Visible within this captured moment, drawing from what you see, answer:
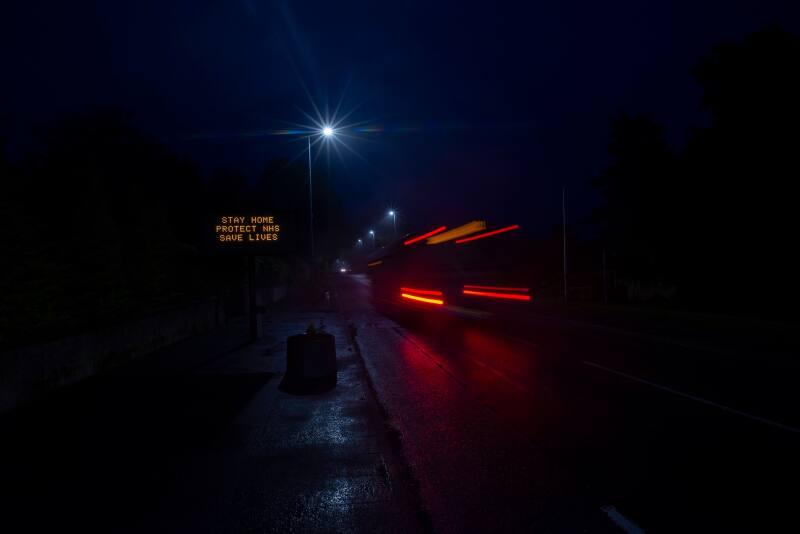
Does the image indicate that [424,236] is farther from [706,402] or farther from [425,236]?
[706,402]

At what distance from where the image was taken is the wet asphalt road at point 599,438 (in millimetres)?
4680

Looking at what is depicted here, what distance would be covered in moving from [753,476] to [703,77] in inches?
1083

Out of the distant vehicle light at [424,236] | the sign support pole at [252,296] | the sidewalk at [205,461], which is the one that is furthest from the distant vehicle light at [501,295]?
the sidewalk at [205,461]

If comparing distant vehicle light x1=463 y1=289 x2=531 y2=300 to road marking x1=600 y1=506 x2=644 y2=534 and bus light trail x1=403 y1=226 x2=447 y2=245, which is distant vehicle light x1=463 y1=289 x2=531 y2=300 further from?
road marking x1=600 y1=506 x2=644 y2=534

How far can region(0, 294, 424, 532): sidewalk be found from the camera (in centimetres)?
474

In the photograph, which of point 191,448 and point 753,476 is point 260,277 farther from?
point 753,476


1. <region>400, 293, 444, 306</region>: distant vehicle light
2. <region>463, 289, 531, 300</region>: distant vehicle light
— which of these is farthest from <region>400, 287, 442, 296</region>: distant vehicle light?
<region>463, 289, 531, 300</region>: distant vehicle light

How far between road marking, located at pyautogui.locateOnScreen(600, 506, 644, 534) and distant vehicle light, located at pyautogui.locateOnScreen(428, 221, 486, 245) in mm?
23635

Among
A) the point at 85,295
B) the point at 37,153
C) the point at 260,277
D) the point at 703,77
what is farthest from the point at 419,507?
the point at 37,153

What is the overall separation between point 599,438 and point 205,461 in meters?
5.06

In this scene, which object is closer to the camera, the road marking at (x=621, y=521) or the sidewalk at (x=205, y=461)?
the road marking at (x=621, y=521)

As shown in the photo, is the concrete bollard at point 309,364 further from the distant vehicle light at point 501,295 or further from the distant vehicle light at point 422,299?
the distant vehicle light at point 501,295

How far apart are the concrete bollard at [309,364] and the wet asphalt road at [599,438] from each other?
105 cm

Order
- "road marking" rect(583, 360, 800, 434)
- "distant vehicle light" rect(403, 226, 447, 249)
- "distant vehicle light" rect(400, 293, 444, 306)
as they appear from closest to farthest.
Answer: "road marking" rect(583, 360, 800, 434) < "distant vehicle light" rect(403, 226, 447, 249) < "distant vehicle light" rect(400, 293, 444, 306)
